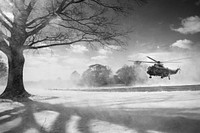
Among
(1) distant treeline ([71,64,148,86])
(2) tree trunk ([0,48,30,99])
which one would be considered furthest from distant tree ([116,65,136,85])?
(2) tree trunk ([0,48,30,99])

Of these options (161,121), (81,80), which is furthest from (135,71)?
(161,121)

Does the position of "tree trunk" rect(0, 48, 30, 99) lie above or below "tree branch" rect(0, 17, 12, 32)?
below

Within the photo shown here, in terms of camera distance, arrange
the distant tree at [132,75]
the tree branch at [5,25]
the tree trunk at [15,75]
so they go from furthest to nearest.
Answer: the distant tree at [132,75]
the tree trunk at [15,75]
the tree branch at [5,25]

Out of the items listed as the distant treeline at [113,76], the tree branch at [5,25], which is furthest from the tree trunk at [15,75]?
the distant treeline at [113,76]

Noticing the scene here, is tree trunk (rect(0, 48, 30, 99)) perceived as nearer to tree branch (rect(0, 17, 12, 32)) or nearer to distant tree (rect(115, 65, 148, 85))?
tree branch (rect(0, 17, 12, 32))

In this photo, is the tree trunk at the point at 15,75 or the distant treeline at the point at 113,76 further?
the distant treeline at the point at 113,76

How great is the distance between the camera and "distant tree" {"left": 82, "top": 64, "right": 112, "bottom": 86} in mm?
64312

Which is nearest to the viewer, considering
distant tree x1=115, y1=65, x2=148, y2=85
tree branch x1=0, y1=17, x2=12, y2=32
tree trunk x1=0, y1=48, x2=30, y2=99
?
tree branch x1=0, y1=17, x2=12, y2=32

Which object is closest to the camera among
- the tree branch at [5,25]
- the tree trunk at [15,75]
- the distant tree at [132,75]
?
the tree branch at [5,25]

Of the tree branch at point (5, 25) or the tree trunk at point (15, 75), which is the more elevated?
the tree branch at point (5, 25)

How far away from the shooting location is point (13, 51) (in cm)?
975

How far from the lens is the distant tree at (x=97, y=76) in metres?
64.3

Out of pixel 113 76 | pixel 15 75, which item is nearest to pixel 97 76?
pixel 113 76

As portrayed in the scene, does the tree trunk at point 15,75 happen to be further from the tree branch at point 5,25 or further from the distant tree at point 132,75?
the distant tree at point 132,75
